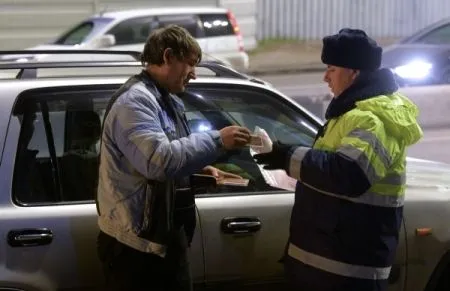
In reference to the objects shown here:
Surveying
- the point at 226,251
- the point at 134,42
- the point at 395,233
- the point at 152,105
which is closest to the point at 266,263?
the point at 226,251

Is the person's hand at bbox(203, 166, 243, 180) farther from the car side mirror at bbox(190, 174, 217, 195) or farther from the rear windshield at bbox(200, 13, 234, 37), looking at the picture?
the rear windshield at bbox(200, 13, 234, 37)

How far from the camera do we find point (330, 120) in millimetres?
3459

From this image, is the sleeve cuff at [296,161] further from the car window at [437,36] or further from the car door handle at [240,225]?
the car window at [437,36]

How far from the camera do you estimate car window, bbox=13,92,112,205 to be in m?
3.67

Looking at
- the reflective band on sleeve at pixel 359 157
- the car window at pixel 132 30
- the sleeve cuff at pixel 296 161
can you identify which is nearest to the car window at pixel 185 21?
the car window at pixel 132 30

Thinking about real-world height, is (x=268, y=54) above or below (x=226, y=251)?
below

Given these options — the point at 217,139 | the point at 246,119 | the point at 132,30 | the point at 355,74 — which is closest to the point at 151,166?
the point at 217,139

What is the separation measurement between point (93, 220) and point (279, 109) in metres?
1.13

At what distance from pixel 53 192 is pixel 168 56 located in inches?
33.3

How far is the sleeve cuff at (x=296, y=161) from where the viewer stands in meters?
3.32

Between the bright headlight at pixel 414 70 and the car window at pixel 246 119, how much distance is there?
897cm

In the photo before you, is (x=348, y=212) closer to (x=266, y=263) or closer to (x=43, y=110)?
(x=266, y=263)

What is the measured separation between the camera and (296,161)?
3330 mm

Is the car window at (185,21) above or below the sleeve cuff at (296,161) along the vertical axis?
below
